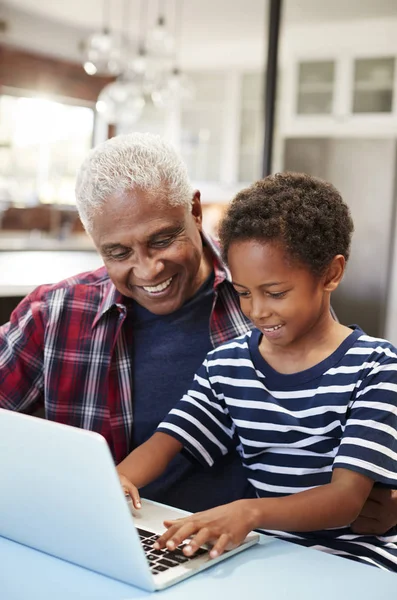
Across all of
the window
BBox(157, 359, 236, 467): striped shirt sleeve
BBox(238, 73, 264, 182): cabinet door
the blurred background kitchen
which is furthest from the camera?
BBox(238, 73, 264, 182): cabinet door

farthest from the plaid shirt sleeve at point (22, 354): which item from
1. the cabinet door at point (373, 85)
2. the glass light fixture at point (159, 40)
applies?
the cabinet door at point (373, 85)

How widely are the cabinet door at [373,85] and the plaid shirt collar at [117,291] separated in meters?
4.21

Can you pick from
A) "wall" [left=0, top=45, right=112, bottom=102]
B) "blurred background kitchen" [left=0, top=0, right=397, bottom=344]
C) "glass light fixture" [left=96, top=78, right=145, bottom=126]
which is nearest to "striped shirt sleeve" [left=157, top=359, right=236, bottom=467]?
"blurred background kitchen" [left=0, top=0, right=397, bottom=344]

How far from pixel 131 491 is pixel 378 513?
38cm

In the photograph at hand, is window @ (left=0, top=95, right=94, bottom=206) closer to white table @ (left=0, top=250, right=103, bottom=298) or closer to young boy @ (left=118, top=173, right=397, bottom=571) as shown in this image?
white table @ (left=0, top=250, right=103, bottom=298)

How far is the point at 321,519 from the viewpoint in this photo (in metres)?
→ 1.07

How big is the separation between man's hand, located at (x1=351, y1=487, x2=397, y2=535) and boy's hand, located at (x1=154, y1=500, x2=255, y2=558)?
0.27 metres

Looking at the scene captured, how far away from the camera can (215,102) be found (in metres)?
6.79

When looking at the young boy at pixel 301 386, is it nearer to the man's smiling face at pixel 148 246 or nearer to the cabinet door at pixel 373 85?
the man's smiling face at pixel 148 246

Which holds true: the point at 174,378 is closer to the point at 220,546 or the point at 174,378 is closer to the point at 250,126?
the point at 220,546

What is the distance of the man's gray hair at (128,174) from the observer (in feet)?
4.62

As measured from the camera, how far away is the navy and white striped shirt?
1.14 meters

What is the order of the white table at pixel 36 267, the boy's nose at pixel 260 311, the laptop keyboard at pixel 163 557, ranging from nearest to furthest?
the laptop keyboard at pixel 163 557 < the boy's nose at pixel 260 311 < the white table at pixel 36 267

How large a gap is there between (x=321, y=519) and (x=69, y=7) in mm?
5711
